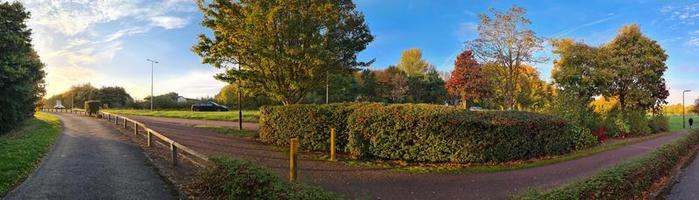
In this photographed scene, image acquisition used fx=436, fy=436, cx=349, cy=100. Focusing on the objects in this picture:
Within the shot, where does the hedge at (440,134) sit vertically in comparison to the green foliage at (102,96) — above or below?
below

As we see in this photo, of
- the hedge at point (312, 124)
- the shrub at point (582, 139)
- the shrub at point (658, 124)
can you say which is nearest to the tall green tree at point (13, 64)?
the hedge at point (312, 124)

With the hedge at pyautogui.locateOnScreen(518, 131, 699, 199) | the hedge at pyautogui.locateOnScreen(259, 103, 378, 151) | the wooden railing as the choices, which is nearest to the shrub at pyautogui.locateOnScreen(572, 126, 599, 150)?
the hedge at pyautogui.locateOnScreen(518, 131, 699, 199)

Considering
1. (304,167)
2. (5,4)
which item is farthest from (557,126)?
(5,4)

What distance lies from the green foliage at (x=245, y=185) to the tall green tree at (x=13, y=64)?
17759mm

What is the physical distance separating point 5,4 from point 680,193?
28543 mm

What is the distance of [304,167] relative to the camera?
10.9 meters

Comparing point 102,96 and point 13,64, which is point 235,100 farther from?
point 13,64

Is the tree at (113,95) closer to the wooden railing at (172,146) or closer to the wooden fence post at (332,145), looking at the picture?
the wooden railing at (172,146)

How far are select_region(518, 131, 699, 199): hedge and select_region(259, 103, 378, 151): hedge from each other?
24.6ft

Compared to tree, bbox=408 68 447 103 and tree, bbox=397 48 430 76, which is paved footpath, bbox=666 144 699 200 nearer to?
tree, bbox=408 68 447 103

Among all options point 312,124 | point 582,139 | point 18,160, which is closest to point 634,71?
point 582,139

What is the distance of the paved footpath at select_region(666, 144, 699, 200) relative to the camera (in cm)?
829

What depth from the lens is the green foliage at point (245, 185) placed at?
5809mm

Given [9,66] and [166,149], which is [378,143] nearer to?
[166,149]
